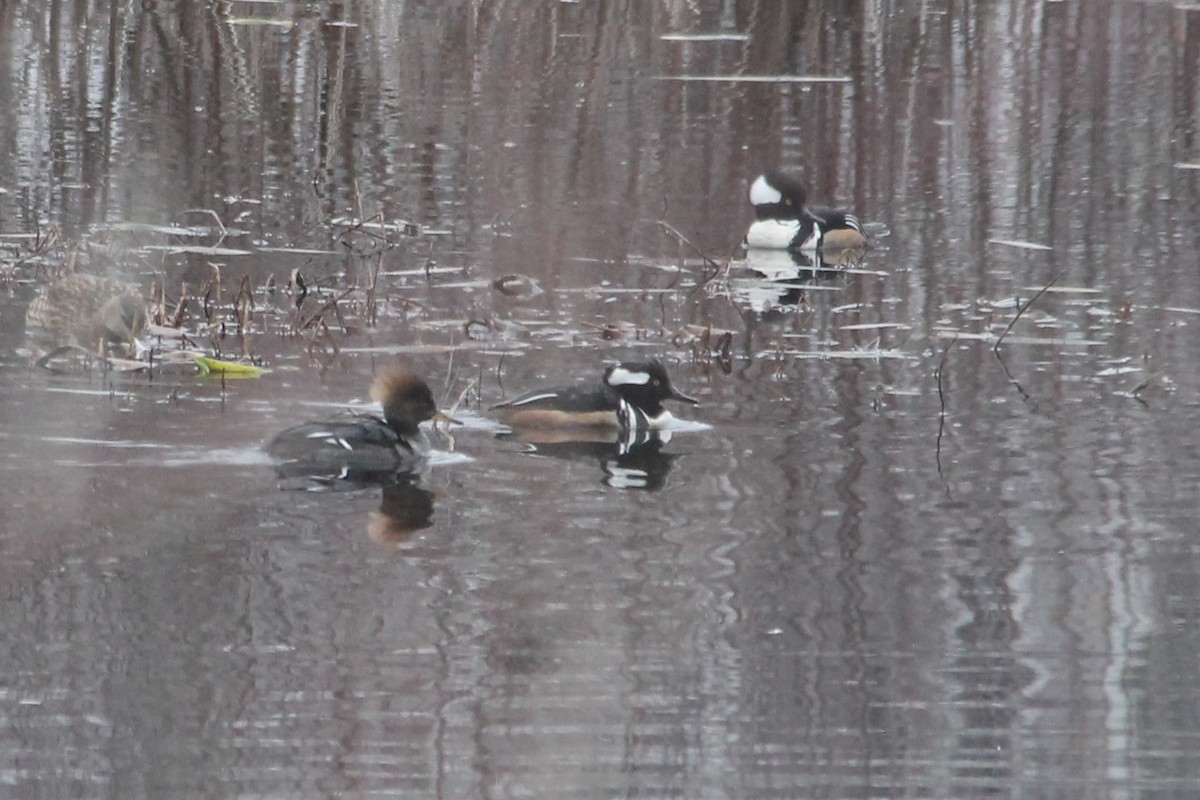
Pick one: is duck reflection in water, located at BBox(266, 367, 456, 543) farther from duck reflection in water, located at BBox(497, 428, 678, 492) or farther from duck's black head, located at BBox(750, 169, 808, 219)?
duck's black head, located at BBox(750, 169, 808, 219)

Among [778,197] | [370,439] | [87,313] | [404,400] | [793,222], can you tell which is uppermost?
[778,197]

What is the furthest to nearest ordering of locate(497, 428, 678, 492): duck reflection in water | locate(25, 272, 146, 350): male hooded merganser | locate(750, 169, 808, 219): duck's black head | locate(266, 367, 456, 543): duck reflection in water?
locate(750, 169, 808, 219): duck's black head
locate(25, 272, 146, 350): male hooded merganser
locate(497, 428, 678, 492): duck reflection in water
locate(266, 367, 456, 543): duck reflection in water

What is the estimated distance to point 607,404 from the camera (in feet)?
26.2

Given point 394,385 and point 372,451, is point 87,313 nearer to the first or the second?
point 394,385

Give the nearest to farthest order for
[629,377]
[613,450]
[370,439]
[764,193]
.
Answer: [370,439] < [613,450] < [629,377] < [764,193]

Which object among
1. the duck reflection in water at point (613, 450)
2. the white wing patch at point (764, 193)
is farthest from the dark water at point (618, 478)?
the white wing patch at point (764, 193)

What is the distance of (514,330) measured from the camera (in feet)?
30.9

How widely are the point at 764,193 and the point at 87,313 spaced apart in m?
4.38

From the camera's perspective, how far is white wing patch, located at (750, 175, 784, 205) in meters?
11.9

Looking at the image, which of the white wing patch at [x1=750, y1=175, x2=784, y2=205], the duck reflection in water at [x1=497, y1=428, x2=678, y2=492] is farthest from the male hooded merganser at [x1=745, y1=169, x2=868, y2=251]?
the duck reflection in water at [x1=497, y1=428, x2=678, y2=492]

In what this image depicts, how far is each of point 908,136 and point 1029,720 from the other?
10.1 m

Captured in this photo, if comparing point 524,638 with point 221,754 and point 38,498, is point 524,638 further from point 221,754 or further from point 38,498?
point 38,498

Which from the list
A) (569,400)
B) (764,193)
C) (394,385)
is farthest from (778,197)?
(394,385)

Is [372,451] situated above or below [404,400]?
below
